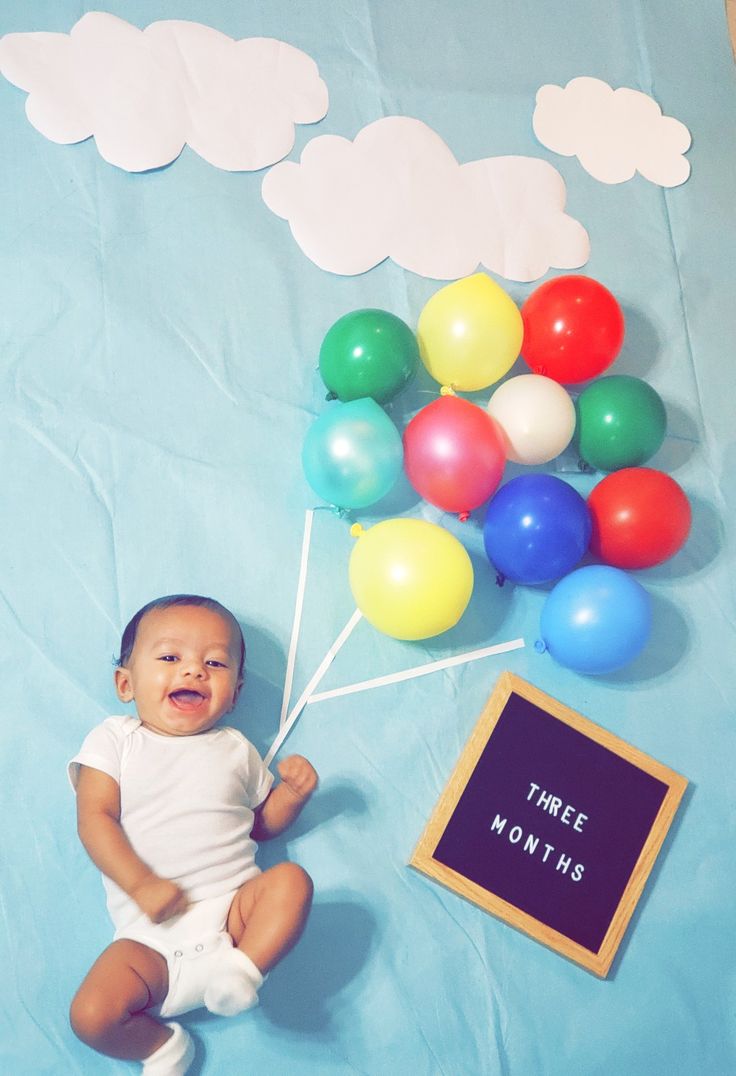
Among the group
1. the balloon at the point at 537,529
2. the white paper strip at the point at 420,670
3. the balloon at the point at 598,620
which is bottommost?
the white paper strip at the point at 420,670

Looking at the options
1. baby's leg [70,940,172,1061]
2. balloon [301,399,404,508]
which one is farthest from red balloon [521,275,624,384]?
baby's leg [70,940,172,1061]

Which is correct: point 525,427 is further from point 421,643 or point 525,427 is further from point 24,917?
point 24,917

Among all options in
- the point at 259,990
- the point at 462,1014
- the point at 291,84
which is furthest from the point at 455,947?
the point at 291,84

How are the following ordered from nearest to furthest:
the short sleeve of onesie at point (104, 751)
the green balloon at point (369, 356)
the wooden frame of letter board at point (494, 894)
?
the short sleeve of onesie at point (104, 751)
the wooden frame of letter board at point (494, 894)
the green balloon at point (369, 356)

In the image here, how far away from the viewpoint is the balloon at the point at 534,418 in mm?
1408

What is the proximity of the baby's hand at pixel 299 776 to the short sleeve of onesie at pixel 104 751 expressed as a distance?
20cm

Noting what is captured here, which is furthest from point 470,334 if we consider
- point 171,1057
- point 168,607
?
point 171,1057

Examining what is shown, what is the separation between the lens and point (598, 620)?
1.31 meters

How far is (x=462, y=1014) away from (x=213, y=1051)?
1.06 feet

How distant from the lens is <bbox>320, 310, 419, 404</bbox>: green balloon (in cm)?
139

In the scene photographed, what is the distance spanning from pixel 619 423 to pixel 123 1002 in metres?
1.02

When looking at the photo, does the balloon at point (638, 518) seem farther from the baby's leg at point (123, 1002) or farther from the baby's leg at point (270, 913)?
the baby's leg at point (123, 1002)

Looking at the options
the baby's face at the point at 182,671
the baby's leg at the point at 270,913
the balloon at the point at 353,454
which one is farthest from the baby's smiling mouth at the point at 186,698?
the balloon at the point at 353,454

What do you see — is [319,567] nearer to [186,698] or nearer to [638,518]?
[186,698]
